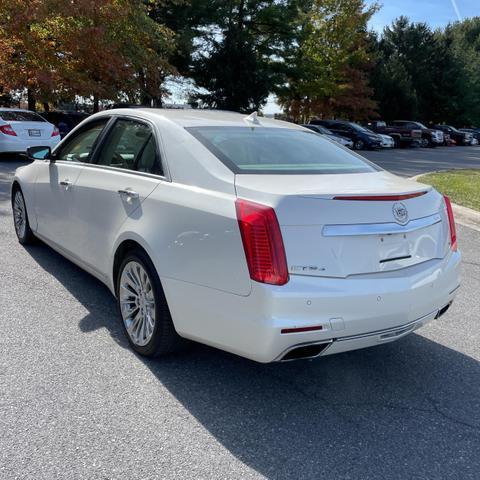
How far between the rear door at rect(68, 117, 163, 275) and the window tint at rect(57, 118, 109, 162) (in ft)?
0.75

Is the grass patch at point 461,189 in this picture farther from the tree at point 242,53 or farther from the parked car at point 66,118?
the tree at point 242,53

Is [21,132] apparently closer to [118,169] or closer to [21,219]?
[21,219]

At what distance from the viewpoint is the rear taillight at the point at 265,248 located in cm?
268

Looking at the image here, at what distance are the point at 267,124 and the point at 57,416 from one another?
2553mm

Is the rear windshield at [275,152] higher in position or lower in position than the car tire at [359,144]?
→ higher

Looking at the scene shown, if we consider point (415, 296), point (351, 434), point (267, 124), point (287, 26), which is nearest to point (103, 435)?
point (351, 434)

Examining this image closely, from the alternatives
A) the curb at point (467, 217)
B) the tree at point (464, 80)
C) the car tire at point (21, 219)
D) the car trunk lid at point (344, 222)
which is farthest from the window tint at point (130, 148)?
the tree at point (464, 80)

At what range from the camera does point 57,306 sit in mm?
4301

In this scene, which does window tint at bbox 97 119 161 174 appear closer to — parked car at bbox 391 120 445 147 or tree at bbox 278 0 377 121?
tree at bbox 278 0 377 121

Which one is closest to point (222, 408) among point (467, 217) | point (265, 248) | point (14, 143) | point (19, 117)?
point (265, 248)

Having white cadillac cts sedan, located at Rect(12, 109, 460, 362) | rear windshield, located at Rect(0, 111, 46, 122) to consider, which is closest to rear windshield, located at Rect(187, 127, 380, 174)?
white cadillac cts sedan, located at Rect(12, 109, 460, 362)

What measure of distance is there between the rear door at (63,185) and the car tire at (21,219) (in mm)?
567

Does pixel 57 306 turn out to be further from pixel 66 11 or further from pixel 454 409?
pixel 66 11

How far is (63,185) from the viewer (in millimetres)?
4602
